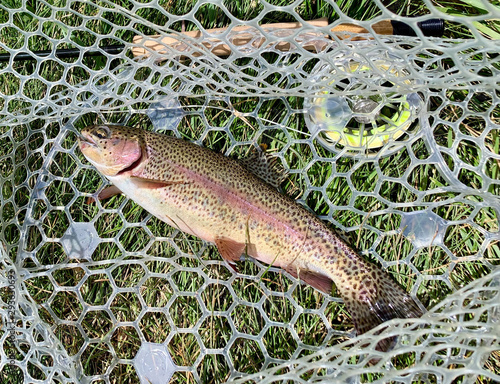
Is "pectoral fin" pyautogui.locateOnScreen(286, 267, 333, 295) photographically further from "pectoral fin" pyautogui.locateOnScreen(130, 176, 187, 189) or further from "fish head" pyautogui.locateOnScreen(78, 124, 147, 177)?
"fish head" pyautogui.locateOnScreen(78, 124, 147, 177)

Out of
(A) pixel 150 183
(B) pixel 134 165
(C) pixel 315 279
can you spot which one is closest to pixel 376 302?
(C) pixel 315 279

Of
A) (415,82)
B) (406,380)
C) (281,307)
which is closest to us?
(406,380)

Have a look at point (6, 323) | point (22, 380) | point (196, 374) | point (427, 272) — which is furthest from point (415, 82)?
point (22, 380)

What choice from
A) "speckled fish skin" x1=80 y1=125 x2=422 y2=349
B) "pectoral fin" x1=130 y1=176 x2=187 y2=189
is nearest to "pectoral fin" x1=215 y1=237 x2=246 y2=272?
"speckled fish skin" x1=80 y1=125 x2=422 y2=349

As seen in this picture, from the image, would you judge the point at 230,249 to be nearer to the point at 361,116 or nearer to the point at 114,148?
the point at 114,148

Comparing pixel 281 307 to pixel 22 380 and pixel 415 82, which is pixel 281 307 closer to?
pixel 415 82

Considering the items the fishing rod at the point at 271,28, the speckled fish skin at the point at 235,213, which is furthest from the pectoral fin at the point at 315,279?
the fishing rod at the point at 271,28

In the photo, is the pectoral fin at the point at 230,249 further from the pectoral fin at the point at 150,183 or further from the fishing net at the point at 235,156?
the pectoral fin at the point at 150,183
